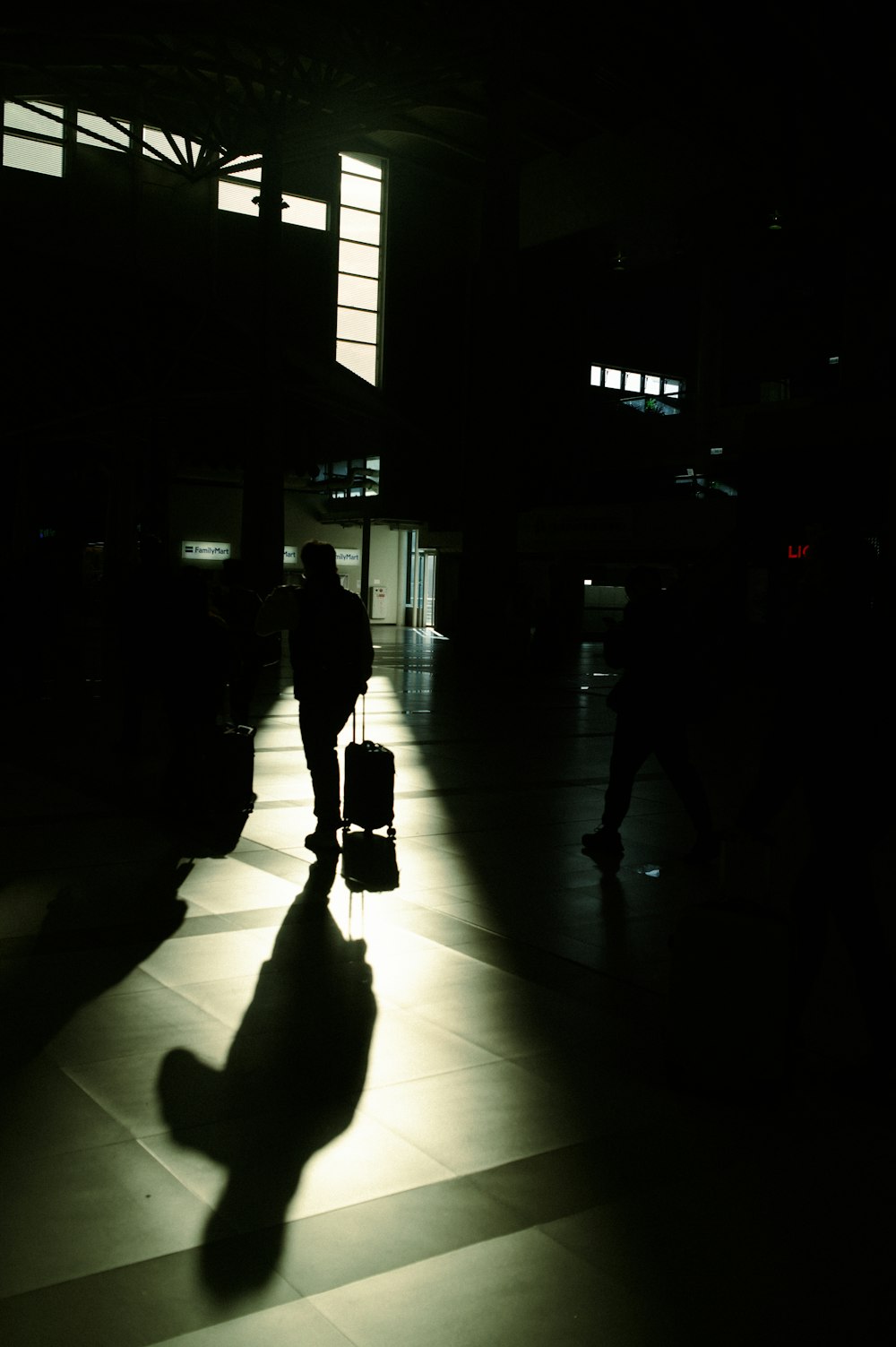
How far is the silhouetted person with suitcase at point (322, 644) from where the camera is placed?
7.23 meters

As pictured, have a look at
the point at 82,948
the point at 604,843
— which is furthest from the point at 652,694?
the point at 82,948

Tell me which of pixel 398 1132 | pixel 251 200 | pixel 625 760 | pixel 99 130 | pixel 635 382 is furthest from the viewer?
pixel 635 382

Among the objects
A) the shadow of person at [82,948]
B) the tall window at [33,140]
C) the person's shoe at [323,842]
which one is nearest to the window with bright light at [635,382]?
the tall window at [33,140]

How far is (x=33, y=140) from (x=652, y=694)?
3627 cm

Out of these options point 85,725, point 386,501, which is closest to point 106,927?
point 85,725

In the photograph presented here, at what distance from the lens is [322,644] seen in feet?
23.7

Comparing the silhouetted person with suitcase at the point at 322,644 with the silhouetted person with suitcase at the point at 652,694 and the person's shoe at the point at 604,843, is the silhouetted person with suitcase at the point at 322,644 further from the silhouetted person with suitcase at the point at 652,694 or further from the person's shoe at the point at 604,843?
the person's shoe at the point at 604,843

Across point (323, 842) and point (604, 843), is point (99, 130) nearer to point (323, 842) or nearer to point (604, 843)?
point (323, 842)

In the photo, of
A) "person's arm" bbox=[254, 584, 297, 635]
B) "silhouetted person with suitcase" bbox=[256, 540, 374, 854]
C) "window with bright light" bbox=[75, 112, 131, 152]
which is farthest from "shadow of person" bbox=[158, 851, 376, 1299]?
"window with bright light" bbox=[75, 112, 131, 152]

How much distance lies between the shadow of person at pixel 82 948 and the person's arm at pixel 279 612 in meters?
1.50

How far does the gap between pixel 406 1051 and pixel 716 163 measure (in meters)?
32.4

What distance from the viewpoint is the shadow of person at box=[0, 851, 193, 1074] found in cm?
445

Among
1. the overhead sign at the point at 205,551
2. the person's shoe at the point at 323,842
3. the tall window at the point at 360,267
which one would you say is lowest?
the person's shoe at the point at 323,842

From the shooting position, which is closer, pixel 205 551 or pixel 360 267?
pixel 360 267
